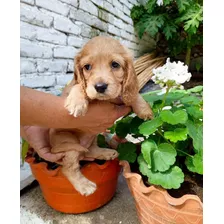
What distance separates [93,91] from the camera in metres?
0.84

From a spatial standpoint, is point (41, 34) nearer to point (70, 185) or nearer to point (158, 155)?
point (70, 185)

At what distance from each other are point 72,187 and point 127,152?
31 cm

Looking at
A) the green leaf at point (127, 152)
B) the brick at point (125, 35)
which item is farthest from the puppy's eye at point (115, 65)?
the brick at point (125, 35)

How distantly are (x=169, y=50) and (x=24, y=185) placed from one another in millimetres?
2224

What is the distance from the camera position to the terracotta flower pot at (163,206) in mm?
750

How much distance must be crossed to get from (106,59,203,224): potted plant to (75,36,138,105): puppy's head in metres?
0.12

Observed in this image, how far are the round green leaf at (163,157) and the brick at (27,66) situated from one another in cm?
104

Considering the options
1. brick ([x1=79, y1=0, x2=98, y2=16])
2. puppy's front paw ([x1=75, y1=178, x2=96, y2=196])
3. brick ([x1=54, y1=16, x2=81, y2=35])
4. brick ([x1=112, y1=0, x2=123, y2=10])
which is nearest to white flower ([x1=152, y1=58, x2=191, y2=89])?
puppy's front paw ([x1=75, y1=178, x2=96, y2=196])

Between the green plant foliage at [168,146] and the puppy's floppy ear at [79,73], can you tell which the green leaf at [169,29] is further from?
the puppy's floppy ear at [79,73]

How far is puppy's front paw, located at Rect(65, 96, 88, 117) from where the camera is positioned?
33.5 inches

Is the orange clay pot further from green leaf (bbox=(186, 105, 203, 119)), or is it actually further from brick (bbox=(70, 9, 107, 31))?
brick (bbox=(70, 9, 107, 31))

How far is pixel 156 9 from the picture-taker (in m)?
2.40
